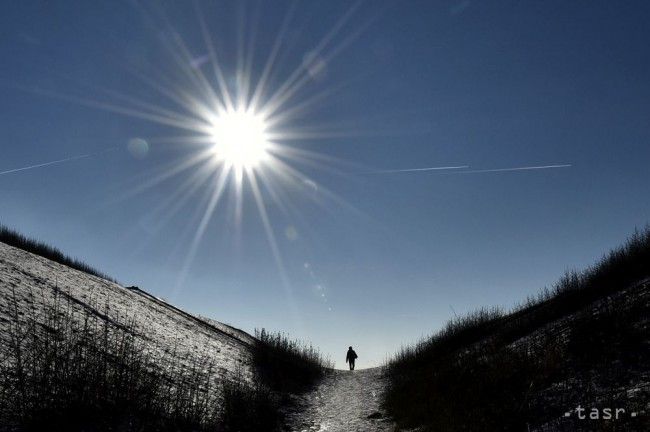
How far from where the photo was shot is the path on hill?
235 inches

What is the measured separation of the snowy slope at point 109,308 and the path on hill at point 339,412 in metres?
1.50

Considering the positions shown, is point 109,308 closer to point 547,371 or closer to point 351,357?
point 547,371

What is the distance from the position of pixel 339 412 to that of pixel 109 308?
5025mm

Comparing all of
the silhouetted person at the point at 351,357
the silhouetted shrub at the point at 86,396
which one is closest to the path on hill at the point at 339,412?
the silhouetted shrub at the point at 86,396

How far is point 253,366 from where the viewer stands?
9.62 m

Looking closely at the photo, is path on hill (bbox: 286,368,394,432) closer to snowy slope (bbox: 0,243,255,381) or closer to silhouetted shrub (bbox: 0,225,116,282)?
snowy slope (bbox: 0,243,255,381)

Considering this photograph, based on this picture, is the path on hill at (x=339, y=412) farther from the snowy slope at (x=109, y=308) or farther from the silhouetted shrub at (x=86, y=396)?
the snowy slope at (x=109, y=308)

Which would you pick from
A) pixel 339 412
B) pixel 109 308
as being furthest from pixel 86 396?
pixel 339 412

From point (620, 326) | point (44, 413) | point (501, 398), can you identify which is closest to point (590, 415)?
point (501, 398)

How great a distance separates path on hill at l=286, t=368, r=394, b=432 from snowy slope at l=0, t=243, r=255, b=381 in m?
1.50

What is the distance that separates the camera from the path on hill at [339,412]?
19.5 feet

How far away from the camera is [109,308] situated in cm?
752

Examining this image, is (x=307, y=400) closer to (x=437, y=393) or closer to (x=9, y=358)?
(x=437, y=393)

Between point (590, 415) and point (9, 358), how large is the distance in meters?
5.66
